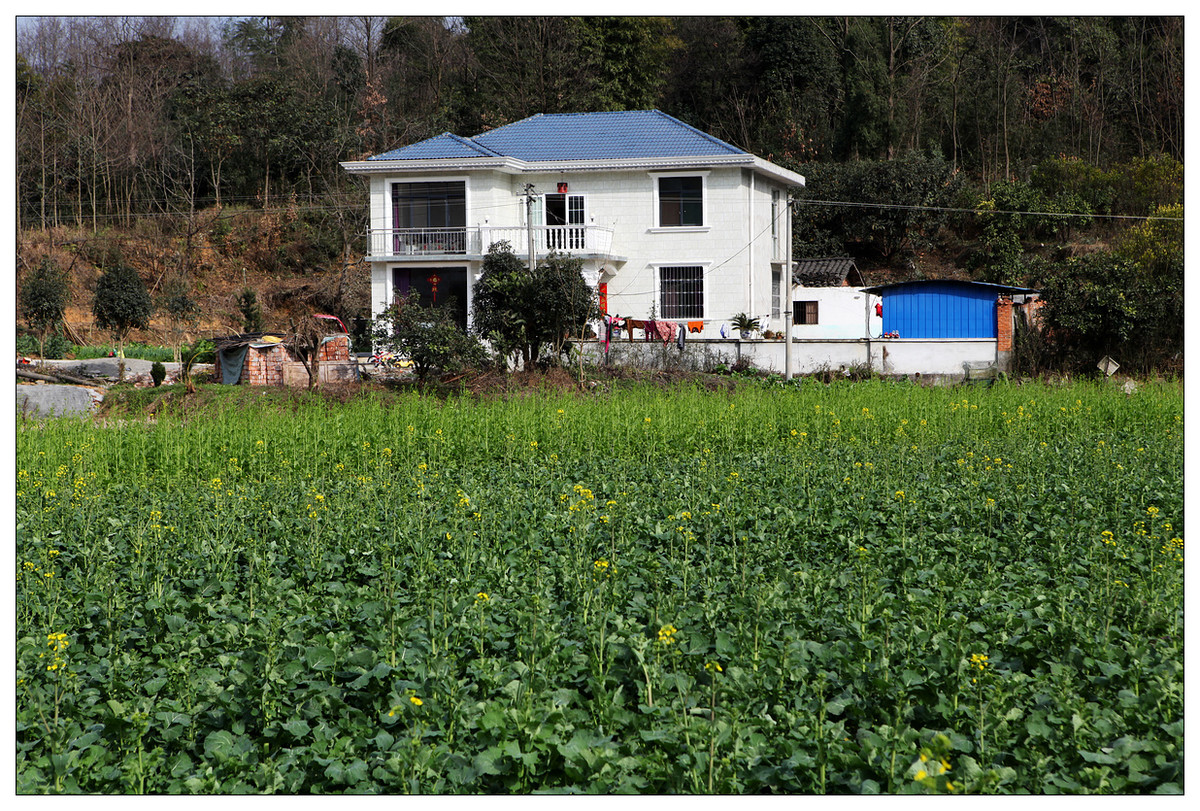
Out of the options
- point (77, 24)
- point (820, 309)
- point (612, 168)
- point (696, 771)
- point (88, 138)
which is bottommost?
point (696, 771)

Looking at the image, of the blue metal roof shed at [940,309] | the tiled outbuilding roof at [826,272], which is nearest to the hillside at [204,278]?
the tiled outbuilding roof at [826,272]

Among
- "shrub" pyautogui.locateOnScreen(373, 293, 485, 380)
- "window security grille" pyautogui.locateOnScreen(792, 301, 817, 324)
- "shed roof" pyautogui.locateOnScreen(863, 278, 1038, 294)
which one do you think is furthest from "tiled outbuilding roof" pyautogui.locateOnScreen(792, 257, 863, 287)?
"shrub" pyautogui.locateOnScreen(373, 293, 485, 380)

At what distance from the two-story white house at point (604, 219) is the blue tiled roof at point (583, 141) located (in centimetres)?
6

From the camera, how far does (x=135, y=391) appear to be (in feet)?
52.4

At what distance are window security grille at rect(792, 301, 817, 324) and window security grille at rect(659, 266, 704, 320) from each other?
3794 millimetres

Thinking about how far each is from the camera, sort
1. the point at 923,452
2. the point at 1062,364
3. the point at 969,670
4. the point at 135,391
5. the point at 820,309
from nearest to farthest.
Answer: the point at 969,670
the point at 923,452
the point at 135,391
the point at 1062,364
the point at 820,309

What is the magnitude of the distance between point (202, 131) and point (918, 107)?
23.8m

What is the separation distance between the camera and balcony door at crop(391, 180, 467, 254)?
2455 centimetres

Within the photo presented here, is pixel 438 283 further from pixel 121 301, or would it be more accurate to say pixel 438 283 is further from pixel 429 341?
pixel 429 341

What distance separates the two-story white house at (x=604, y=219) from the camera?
78.8 feet

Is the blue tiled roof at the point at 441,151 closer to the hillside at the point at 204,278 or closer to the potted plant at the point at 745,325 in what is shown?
the hillside at the point at 204,278

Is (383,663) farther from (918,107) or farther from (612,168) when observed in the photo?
(918,107)

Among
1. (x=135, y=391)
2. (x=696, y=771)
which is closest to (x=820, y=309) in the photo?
(x=135, y=391)

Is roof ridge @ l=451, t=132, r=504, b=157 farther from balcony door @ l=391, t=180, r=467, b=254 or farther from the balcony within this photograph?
the balcony
